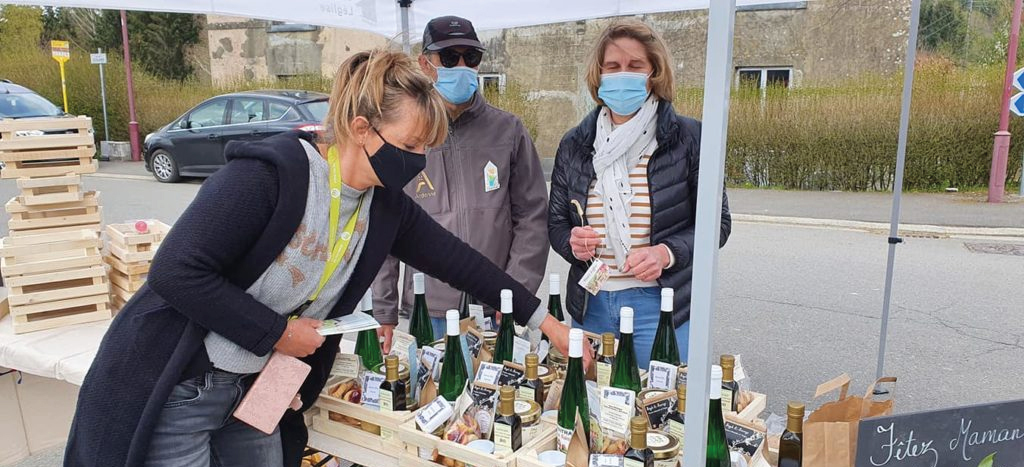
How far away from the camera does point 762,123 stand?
11195 millimetres

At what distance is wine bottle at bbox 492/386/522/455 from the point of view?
57.6 inches

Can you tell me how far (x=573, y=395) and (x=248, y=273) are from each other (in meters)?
0.76

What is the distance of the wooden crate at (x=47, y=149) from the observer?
280cm

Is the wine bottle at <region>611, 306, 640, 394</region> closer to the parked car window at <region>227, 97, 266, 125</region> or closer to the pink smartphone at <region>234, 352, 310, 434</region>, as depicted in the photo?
the pink smartphone at <region>234, 352, 310, 434</region>

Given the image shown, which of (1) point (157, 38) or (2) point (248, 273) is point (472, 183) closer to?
(2) point (248, 273)

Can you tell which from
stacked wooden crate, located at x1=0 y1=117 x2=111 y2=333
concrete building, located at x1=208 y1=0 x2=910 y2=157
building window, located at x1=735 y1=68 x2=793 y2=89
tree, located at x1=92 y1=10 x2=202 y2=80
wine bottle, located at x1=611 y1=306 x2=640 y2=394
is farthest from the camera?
tree, located at x1=92 y1=10 x2=202 y2=80

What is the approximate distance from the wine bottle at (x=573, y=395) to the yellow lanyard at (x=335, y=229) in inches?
20.8

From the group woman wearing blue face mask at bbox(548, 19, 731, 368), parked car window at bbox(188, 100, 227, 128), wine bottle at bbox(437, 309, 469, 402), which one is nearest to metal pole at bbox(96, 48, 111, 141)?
parked car window at bbox(188, 100, 227, 128)

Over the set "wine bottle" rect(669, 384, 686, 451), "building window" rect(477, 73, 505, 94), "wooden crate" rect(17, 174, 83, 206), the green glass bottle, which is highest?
"building window" rect(477, 73, 505, 94)

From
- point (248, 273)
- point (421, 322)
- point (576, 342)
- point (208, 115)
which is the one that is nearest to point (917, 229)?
point (421, 322)

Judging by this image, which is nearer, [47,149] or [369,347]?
[369,347]

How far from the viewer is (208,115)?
1141cm

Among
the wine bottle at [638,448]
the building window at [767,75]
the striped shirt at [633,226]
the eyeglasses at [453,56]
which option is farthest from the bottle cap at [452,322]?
the building window at [767,75]

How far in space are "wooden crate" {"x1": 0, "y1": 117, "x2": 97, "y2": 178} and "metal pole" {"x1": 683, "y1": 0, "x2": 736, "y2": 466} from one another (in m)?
2.72
